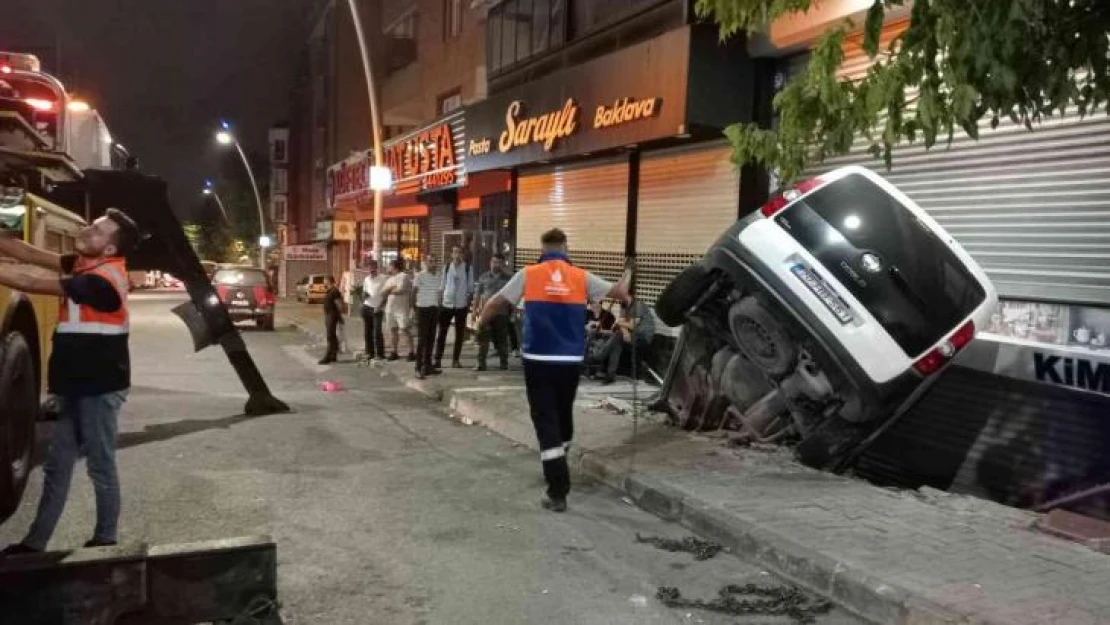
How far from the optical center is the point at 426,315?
43.3 ft

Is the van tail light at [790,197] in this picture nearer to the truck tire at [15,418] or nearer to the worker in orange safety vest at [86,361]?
the worker in orange safety vest at [86,361]

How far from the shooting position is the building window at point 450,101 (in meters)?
24.5

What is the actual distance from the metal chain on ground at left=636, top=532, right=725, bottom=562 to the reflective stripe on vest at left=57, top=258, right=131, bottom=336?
3.27m

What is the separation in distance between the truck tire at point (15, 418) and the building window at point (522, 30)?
10.8 metres

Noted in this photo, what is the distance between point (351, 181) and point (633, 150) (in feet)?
59.6

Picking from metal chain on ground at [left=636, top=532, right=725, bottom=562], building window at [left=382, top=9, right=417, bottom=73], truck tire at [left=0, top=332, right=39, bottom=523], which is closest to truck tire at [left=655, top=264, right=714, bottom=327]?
metal chain on ground at [left=636, top=532, right=725, bottom=562]

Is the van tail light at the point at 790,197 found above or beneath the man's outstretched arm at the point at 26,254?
above

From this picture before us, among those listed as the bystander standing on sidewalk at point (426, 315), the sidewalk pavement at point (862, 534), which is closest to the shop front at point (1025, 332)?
the sidewalk pavement at point (862, 534)

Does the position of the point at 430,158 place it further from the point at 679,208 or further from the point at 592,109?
the point at 679,208

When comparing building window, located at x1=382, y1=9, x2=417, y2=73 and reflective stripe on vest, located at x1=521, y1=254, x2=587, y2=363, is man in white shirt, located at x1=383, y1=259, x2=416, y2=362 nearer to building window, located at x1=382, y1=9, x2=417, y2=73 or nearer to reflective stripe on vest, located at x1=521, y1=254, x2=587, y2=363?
reflective stripe on vest, located at x1=521, y1=254, x2=587, y2=363

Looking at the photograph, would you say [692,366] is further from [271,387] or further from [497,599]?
[271,387]

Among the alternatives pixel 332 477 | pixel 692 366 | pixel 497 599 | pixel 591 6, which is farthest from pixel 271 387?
pixel 497 599

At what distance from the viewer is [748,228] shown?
22.6 ft

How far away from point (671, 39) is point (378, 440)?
18.4ft
